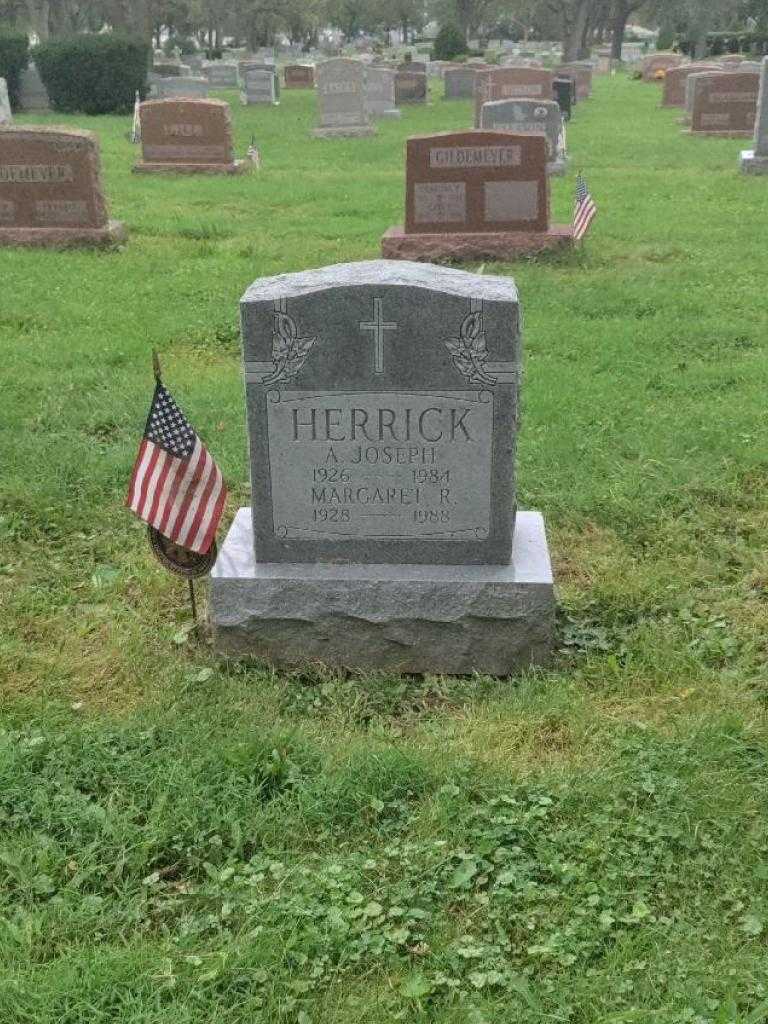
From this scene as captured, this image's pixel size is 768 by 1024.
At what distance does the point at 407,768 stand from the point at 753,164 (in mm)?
14292

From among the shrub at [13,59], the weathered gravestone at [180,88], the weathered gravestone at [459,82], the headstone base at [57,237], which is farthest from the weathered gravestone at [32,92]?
the headstone base at [57,237]

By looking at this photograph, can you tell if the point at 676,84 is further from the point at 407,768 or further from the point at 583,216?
the point at 407,768

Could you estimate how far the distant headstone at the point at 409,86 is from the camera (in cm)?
2912

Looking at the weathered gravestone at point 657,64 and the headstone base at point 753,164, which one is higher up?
the weathered gravestone at point 657,64

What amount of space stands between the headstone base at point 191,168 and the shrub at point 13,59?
40.6 ft

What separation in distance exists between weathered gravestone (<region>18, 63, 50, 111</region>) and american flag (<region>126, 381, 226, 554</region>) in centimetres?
2619

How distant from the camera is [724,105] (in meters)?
20.2

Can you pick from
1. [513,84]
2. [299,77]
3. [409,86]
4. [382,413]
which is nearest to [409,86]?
[409,86]

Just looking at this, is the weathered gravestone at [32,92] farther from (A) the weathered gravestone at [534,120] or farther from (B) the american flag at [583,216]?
(B) the american flag at [583,216]

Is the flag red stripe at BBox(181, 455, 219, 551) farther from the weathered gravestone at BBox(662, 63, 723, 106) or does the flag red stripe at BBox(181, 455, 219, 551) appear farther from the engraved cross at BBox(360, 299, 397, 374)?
the weathered gravestone at BBox(662, 63, 723, 106)

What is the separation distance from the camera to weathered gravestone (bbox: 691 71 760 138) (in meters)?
19.9

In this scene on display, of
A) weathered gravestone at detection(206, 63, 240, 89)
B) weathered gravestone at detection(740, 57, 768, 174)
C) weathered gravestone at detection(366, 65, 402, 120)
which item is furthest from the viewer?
weathered gravestone at detection(206, 63, 240, 89)

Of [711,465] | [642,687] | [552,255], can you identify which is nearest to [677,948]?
[642,687]

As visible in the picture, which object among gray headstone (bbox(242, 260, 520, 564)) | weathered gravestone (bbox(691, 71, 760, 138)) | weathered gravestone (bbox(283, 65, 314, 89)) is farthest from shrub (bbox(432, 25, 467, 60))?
gray headstone (bbox(242, 260, 520, 564))
